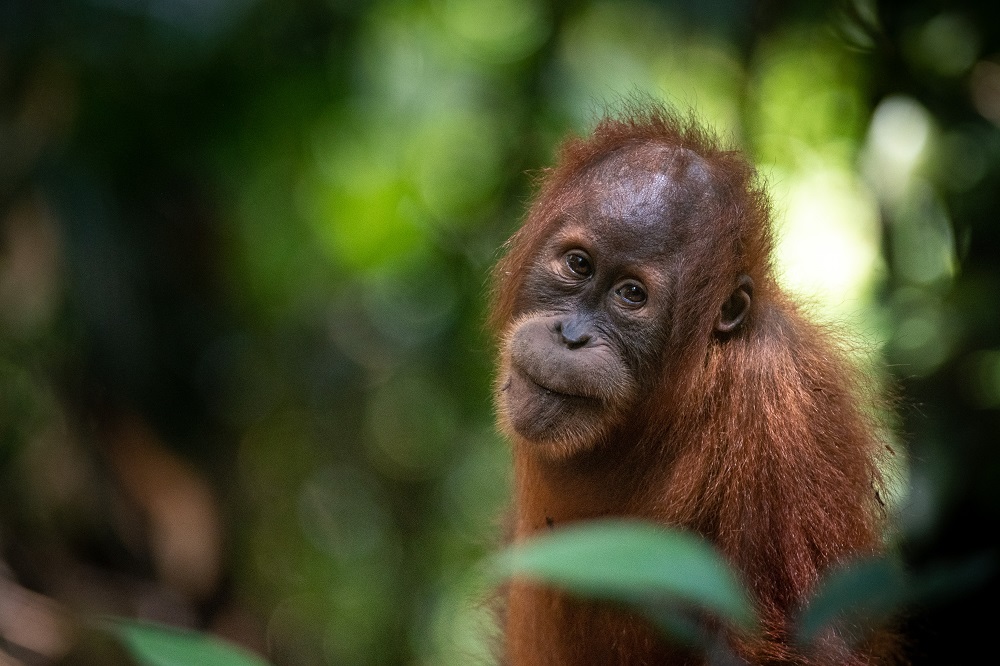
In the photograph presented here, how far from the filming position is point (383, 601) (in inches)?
281

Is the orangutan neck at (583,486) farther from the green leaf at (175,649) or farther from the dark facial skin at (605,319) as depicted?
the green leaf at (175,649)

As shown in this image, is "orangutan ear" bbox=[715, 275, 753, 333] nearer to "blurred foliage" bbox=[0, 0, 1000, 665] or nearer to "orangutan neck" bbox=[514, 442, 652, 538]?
"orangutan neck" bbox=[514, 442, 652, 538]

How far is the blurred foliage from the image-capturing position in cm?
435

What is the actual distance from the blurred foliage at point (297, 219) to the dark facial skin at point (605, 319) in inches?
47.6

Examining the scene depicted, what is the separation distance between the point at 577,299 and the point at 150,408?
3.61 meters

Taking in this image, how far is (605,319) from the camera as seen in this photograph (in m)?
2.92

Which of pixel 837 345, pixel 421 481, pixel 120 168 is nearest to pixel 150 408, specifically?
pixel 120 168

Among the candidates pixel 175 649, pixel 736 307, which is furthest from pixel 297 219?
pixel 175 649

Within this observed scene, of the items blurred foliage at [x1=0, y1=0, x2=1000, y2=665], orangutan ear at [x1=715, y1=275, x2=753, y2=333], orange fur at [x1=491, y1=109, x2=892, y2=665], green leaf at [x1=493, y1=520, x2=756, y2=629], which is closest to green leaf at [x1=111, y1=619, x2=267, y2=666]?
green leaf at [x1=493, y1=520, x2=756, y2=629]

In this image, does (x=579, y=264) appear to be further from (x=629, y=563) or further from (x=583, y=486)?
(x=629, y=563)

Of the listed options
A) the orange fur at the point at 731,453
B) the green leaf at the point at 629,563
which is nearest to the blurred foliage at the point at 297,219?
the orange fur at the point at 731,453

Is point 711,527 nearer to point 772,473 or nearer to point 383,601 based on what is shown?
point 772,473

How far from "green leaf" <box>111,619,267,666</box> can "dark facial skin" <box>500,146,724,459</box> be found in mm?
1899

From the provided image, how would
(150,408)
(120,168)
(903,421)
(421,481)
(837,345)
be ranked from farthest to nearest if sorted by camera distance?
(421,481) < (150,408) < (120,168) < (903,421) < (837,345)
